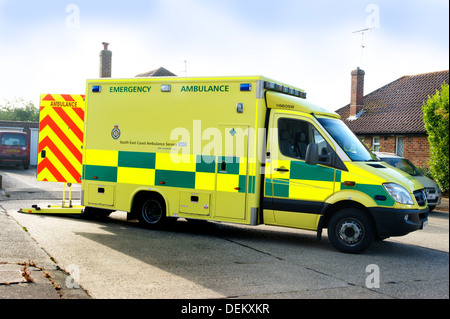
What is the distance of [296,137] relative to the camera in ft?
26.2

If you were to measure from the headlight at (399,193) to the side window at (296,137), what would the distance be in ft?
3.88

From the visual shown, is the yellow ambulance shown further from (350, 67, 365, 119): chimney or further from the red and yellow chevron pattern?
(350, 67, 365, 119): chimney

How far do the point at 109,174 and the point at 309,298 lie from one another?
5317mm

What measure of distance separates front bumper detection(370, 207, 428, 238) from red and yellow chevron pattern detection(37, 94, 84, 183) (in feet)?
20.0

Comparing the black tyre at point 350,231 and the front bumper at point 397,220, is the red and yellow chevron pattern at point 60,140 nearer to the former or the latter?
the black tyre at point 350,231

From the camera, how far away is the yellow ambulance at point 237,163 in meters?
7.50

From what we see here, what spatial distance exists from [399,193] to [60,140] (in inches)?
268

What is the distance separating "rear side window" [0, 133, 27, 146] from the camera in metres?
25.2

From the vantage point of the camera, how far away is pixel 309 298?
16.9ft

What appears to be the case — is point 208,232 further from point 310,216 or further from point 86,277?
point 86,277

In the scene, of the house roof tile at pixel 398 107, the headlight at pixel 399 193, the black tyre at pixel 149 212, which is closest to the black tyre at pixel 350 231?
the headlight at pixel 399 193

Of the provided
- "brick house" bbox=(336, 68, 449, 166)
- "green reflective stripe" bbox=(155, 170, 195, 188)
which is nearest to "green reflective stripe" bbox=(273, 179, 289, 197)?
"green reflective stripe" bbox=(155, 170, 195, 188)

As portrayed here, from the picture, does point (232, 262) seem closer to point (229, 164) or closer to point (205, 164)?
point (229, 164)
